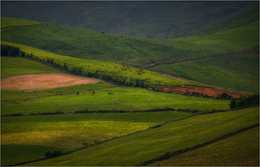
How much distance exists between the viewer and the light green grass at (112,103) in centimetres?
9703

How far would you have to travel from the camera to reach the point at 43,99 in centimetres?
10738

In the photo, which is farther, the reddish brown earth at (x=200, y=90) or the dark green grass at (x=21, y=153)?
the reddish brown earth at (x=200, y=90)

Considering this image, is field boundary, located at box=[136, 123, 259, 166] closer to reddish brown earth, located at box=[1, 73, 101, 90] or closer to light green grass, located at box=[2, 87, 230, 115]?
light green grass, located at box=[2, 87, 230, 115]

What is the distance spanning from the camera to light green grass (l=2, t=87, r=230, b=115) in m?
97.0

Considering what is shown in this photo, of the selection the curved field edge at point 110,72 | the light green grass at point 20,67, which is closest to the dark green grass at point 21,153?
the light green grass at point 20,67

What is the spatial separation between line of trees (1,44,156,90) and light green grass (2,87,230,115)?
50.1ft

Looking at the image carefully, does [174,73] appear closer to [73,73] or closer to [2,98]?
[73,73]

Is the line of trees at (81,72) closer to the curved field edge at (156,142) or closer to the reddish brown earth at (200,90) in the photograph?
the reddish brown earth at (200,90)

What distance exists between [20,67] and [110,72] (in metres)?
33.9

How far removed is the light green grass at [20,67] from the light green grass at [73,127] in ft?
166

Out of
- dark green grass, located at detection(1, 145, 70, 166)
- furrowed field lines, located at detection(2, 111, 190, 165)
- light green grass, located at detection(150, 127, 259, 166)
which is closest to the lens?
light green grass, located at detection(150, 127, 259, 166)

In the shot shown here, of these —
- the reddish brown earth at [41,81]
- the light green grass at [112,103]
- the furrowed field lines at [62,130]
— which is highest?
the reddish brown earth at [41,81]

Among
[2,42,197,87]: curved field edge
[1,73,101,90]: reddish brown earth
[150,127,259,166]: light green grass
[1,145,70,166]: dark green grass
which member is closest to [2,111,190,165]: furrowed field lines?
[1,145,70,166]: dark green grass

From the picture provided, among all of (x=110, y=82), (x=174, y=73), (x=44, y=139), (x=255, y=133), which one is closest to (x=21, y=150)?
(x=44, y=139)
